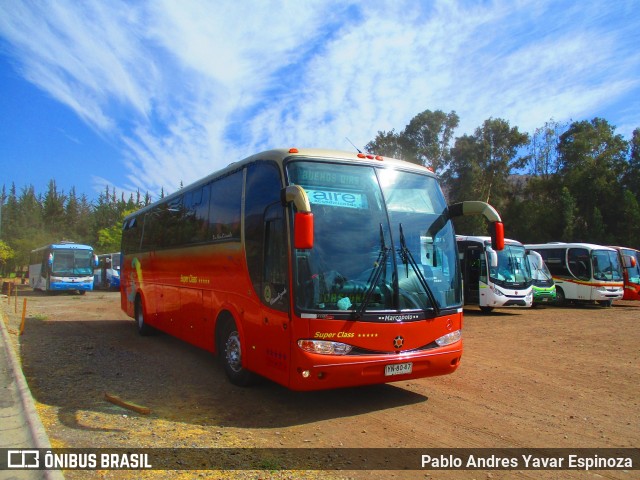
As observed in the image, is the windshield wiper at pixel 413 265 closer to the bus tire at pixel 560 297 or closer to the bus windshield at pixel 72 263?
the bus tire at pixel 560 297

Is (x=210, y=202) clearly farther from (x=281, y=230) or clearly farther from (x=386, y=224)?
(x=386, y=224)

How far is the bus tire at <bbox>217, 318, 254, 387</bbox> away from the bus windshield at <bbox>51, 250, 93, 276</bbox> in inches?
1113

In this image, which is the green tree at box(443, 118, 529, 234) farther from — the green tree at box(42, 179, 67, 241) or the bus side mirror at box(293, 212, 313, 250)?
the green tree at box(42, 179, 67, 241)

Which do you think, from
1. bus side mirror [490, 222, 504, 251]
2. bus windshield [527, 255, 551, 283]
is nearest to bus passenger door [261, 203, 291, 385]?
bus side mirror [490, 222, 504, 251]

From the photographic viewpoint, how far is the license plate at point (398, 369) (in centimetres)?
609

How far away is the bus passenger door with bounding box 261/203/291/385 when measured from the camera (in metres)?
6.00

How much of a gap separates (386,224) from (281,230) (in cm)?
135

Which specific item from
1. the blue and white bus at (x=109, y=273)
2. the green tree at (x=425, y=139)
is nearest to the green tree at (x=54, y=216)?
the blue and white bus at (x=109, y=273)

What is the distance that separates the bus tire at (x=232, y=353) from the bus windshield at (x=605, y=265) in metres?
20.9

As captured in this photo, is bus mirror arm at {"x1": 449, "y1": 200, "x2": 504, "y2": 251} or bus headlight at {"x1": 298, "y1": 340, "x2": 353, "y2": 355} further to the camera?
bus mirror arm at {"x1": 449, "y1": 200, "x2": 504, "y2": 251}

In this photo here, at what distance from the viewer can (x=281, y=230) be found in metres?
6.27

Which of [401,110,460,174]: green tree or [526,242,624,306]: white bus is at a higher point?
[401,110,460,174]: green tree

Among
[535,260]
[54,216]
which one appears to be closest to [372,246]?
[535,260]

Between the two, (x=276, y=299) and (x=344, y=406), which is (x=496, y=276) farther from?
(x=276, y=299)
